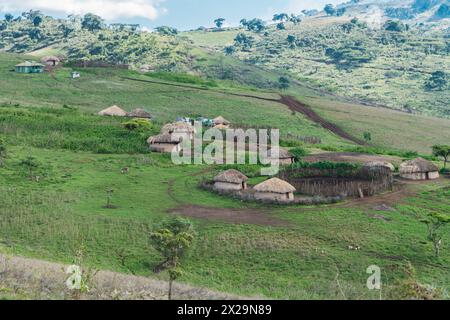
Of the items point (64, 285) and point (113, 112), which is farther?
point (113, 112)

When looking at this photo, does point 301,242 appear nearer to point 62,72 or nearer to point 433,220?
point 433,220

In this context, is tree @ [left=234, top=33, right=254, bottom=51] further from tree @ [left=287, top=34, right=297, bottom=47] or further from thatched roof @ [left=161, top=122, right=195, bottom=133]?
thatched roof @ [left=161, top=122, right=195, bottom=133]

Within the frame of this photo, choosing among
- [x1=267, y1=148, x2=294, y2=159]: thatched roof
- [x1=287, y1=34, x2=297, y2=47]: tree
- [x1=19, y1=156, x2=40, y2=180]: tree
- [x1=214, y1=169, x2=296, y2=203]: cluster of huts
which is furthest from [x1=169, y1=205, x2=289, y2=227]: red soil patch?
[x1=287, y1=34, x2=297, y2=47]: tree

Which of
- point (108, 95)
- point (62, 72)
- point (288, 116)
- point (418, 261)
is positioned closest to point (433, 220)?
point (418, 261)

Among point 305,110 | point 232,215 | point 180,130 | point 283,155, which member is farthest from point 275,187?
point 305,110

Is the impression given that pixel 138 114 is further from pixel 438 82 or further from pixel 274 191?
pixel 438 82

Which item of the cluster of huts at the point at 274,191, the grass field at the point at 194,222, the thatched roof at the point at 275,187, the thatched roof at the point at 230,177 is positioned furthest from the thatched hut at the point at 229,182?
the thatched roof at the point at 275,187
